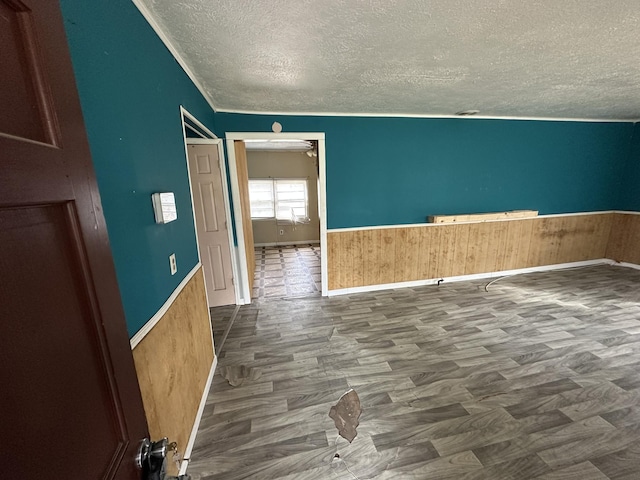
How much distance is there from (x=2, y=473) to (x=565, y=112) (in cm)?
553

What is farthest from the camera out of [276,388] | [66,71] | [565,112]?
[565,112]

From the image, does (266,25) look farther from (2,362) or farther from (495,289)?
(495,289)

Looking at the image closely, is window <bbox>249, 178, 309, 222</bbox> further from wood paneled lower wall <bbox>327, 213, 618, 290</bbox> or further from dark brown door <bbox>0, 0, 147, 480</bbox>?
dark brown door <bbox>0, 0, 147, 480</bbox>

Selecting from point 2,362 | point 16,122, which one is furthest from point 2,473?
point 16,122

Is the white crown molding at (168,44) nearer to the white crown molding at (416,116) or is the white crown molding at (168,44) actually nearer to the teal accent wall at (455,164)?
the white crown molding at (416,116)

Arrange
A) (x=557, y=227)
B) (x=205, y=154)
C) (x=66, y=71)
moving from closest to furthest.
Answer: (x=66, y=71), (x=205, y=154), (x=557, y=227)

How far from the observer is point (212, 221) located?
318cm

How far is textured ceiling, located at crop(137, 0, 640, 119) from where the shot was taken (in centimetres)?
137

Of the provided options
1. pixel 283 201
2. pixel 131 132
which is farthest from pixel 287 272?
pixel 131 132

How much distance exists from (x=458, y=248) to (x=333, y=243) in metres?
2.03

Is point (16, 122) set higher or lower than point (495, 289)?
higher

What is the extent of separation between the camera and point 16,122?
1.30ft

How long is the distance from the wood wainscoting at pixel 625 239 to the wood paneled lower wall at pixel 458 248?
82mm

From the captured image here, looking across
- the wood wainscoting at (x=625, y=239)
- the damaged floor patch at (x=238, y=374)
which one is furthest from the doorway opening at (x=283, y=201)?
the wood wainscoting at (x=625, y=239)
